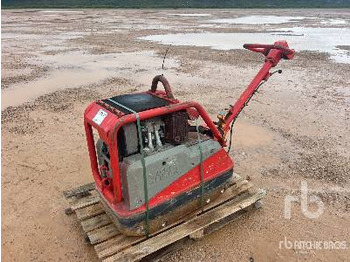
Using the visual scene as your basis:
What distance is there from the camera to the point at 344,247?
4172mm

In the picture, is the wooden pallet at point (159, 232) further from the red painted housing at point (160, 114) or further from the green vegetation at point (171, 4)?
the green vegetation at point (171, 4)

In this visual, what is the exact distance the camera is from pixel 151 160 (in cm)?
351

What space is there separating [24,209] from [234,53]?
42.0ft

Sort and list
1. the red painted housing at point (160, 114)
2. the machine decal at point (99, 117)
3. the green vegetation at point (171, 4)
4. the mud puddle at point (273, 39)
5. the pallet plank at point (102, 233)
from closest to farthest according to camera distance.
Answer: the red painted housing at point (160, 114), the machine decal at point (99, 117), the pallet plank at point (102, 233), the mud puddle at point (273, 39), the green vegetation at point (171, 4)

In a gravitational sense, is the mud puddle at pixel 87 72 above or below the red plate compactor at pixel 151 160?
below

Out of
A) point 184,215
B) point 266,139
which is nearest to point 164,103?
point 184,215

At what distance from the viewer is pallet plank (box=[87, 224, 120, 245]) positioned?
12.3 feet

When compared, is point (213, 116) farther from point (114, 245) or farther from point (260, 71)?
point (114, 245)

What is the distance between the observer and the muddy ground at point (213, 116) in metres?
4.27

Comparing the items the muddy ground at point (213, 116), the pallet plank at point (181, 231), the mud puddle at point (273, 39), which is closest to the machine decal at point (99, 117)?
the pallet plank at point (181, 231)

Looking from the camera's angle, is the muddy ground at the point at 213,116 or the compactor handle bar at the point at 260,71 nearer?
the muddy ground at the point at 213,116

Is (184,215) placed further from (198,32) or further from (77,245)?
(198,32)

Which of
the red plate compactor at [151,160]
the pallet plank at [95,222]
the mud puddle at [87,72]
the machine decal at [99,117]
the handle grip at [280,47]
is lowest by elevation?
the mud puddle at [87,72]

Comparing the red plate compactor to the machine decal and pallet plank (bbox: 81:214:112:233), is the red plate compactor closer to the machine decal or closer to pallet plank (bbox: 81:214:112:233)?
the machine decal
